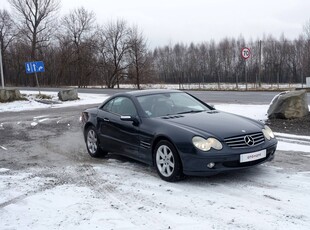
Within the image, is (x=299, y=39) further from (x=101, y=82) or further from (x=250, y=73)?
(x=101, y=82)

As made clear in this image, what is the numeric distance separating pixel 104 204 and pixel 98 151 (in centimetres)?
289

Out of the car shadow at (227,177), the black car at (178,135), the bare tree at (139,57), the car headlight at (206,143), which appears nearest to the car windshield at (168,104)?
the black car at (178,135)

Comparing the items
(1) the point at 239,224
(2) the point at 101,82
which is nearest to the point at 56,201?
(1) the point at 239,224

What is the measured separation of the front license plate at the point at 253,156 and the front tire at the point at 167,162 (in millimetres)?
894

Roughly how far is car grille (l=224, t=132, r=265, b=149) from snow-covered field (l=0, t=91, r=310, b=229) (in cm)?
53

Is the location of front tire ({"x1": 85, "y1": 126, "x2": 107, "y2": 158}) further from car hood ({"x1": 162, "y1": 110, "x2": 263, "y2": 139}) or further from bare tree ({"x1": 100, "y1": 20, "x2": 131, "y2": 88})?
bare tree ({"x1": 100, "y1": 20, "x2": 131, "y2": 88})

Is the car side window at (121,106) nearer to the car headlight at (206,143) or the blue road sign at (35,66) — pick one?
the car headlight at (206,143)

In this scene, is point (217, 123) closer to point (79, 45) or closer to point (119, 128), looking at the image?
point (119, 128)

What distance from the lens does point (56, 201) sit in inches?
198

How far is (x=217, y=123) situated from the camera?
5848 mm

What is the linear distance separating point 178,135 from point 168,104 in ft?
4.43

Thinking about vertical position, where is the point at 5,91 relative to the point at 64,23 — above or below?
below

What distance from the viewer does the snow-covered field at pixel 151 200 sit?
4148 millimetres

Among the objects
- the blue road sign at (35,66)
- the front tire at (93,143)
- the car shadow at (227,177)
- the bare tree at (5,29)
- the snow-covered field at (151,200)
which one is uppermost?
the bare tree at (5,29)
